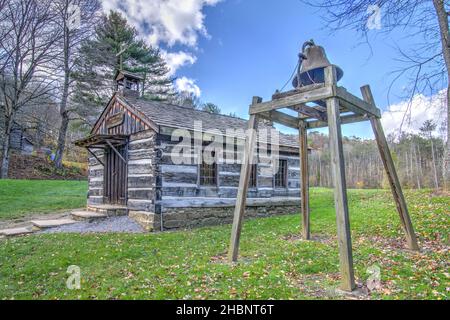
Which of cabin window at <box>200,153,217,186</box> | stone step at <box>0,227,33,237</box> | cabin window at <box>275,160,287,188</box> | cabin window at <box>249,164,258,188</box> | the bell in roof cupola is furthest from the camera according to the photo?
cabin window at <box>275,160,287,188</box>

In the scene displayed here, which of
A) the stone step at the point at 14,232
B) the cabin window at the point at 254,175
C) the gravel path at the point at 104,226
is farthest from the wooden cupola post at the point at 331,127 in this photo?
the stone step at the point at 14,232

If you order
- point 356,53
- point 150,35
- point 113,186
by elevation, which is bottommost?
point 113,186

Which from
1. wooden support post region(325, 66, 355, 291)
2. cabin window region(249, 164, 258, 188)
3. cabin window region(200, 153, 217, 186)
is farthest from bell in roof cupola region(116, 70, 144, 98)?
wooden support post region(325, 66, 355, 291)

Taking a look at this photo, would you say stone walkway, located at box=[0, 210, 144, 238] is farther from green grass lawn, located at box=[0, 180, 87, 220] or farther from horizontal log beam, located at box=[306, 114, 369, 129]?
horizontal log beam, located at box=[306, 114, 369, 129]

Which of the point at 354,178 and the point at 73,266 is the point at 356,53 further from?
the point at 354,178

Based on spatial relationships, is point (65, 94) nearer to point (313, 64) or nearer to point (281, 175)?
point (281, 175)

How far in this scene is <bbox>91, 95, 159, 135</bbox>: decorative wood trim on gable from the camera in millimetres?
10574

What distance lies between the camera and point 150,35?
1155 inches

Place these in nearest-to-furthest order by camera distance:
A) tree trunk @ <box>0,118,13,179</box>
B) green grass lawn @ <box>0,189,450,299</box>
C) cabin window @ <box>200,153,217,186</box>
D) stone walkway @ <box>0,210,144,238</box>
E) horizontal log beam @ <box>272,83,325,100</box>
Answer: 1. green grass lawn @ <box>0,189,450,299</box>
2. horizontal log beam @ <box>272,83,325,100</box>
3. stone walkway @ <box>0,210,144,238</box>
4. cabin window @ <box>200,153,217,186</box>
5. tree trunk @ <box>0,118,13,179</box>

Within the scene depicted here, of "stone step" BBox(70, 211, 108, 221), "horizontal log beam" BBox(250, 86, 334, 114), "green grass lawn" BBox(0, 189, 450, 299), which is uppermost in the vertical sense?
"horizontal log beam" BBox(250, 86, 334, 114)

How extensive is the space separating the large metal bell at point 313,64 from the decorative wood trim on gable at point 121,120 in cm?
570
